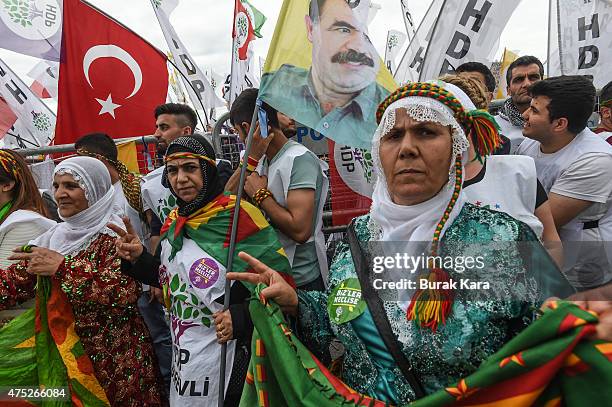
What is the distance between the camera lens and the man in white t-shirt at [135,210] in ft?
11.8

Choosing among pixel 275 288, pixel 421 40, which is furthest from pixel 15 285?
pixel 421 40

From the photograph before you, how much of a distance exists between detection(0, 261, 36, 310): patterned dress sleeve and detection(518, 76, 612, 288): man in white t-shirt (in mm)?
3091

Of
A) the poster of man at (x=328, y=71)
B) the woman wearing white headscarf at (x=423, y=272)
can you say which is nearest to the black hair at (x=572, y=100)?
the poster of man at (x=328, y=71)

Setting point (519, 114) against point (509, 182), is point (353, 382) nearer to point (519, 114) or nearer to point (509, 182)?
point (509, 182)

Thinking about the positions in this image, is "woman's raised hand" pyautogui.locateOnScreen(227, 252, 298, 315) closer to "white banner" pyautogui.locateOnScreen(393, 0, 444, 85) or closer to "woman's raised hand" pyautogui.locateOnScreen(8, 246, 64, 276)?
"woman's raised hand" pyautogui.locateOnScreen(8, 246, 64, 276)

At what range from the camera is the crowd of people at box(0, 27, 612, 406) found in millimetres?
1469

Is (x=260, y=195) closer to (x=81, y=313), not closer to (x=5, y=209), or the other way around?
(x=81, y=313)

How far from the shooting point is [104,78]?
4.74m

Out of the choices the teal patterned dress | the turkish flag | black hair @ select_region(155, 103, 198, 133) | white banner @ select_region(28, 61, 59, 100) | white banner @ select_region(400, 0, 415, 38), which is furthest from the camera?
white banner @ select_region(28, 61, 59, 100)

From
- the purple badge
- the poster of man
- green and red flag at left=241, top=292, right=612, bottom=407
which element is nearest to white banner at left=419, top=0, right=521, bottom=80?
the poster of man

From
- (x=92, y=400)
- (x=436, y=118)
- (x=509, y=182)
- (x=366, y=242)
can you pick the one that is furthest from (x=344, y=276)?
(x=92, y=400)

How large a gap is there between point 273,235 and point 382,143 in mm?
1129

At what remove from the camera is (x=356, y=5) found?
7.87 ft

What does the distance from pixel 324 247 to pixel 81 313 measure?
149 cm
